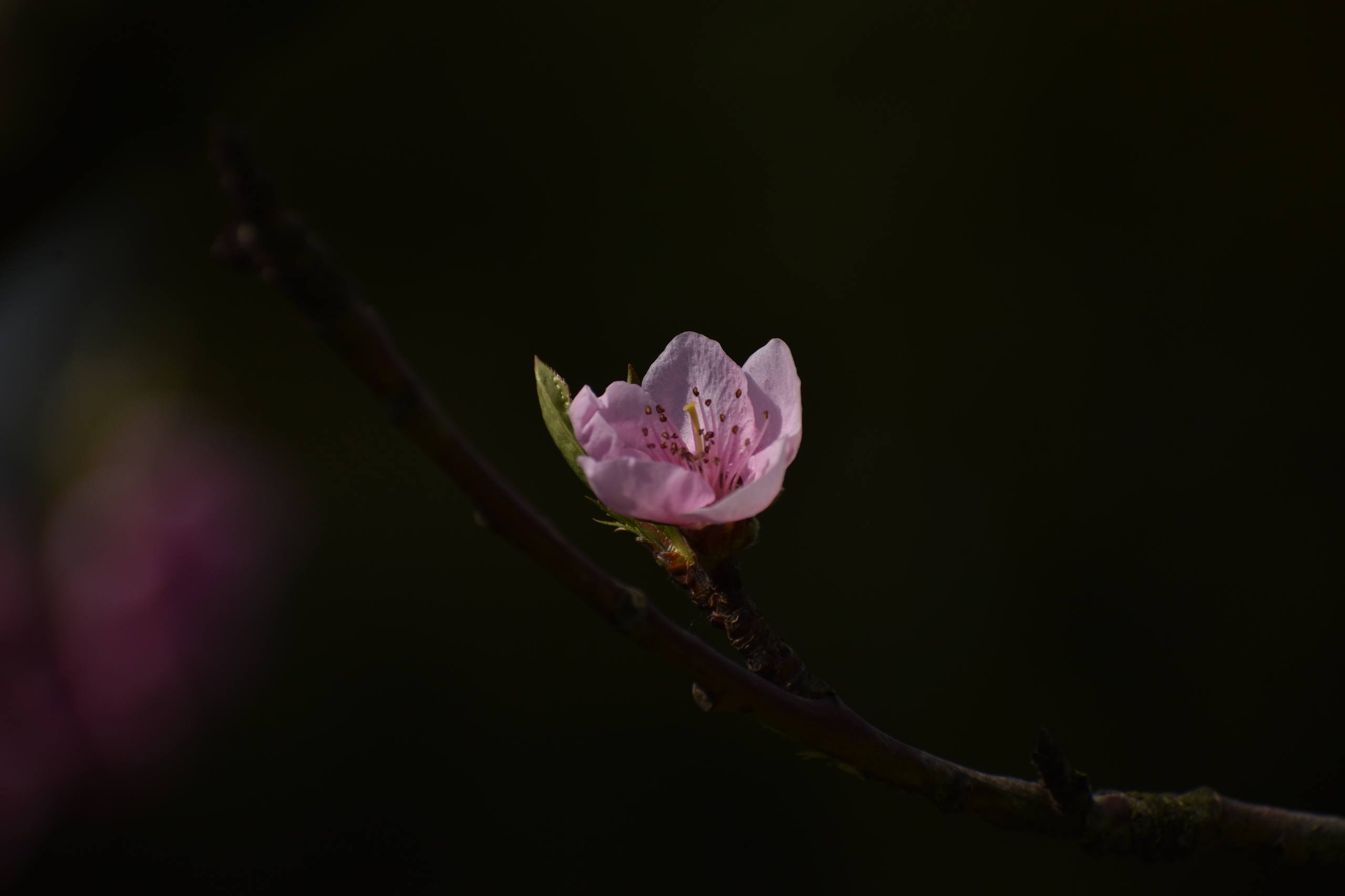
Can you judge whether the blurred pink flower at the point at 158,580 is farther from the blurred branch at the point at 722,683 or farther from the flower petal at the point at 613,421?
the blurred branch at the point at 722,683

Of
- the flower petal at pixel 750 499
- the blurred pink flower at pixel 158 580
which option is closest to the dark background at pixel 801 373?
the blurred pink flower at pixel 158 580

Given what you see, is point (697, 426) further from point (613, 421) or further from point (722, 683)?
point (722, 683)

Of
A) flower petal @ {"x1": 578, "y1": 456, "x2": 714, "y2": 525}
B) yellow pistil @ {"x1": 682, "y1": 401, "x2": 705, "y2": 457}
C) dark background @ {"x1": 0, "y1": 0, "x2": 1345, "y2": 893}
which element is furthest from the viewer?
dark background @ {"x1": 0, "y1": 0, "x2": 1345, "y2": 893}

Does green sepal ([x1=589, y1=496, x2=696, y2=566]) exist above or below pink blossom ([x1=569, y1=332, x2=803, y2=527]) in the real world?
below

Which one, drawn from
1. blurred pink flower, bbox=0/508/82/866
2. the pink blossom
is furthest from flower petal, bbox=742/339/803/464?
blurred pink flower, bbox=0/508/82/866

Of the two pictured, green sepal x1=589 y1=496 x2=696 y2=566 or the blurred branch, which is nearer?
the blurred branch

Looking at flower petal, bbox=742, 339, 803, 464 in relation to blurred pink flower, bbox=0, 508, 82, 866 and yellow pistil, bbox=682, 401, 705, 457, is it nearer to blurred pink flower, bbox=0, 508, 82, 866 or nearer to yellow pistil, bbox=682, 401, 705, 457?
→ yellow pistil, bbox=682, 401, 705, 457
